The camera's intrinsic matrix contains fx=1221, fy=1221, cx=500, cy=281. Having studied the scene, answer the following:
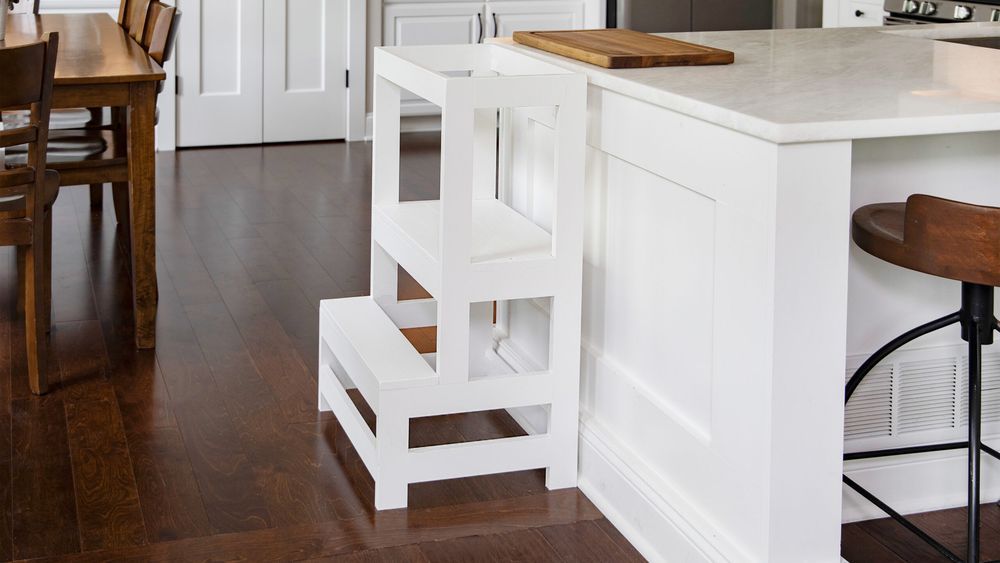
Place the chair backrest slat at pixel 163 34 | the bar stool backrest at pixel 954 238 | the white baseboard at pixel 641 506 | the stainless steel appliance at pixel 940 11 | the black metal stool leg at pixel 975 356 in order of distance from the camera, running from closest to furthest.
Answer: the bar stool backrest at pixel 954 238
the black metal stool leg at pixel 975 356
the white baseboard at pixel 641 506
the chair backrest slat at pixel 163 34
the stainless steel appliance at pixel 940 11

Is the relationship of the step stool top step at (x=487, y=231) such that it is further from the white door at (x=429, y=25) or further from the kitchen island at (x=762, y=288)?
the white door at (x=429, y=25)

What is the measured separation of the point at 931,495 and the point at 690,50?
1008mm

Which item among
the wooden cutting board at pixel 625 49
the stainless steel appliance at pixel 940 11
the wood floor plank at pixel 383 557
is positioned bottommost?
the wood floor plank at pixel 383 557

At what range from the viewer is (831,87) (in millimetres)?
2090

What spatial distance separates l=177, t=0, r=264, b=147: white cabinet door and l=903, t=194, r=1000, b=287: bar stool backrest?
16.3ft

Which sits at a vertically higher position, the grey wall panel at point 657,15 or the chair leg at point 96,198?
the grey wall panel at point 657,15

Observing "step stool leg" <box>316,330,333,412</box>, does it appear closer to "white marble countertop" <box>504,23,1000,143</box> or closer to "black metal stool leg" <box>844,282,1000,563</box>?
"white marble countertop" <box>504,23,1000,143</box>

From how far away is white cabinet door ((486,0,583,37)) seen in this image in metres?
6.79

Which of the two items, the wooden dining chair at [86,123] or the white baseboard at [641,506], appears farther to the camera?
the wooden dining chair at [86,123]

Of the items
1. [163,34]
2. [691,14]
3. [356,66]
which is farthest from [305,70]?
[163,34]

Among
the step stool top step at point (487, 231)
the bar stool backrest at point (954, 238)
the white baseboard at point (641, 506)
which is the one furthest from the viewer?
the step stool top step at point (487, 231)

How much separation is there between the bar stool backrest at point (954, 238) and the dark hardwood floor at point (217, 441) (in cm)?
79

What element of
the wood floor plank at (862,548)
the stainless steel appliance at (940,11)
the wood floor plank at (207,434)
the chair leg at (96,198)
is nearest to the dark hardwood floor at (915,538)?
the wood floor plank at (862,548)

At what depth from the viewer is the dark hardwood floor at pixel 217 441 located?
2.29 metres
